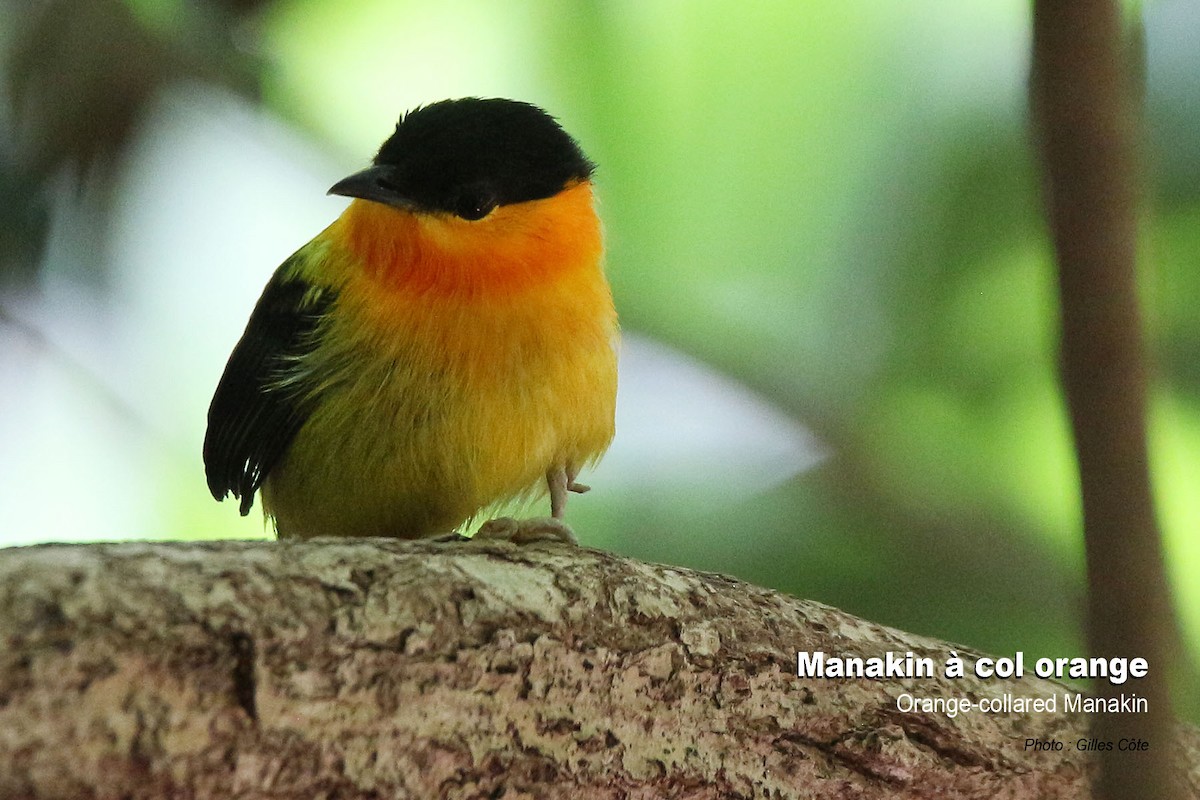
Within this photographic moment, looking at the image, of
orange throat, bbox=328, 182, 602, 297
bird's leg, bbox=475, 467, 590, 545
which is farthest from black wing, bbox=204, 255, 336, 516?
bird's leg, bbox=475, 467, 590, 545

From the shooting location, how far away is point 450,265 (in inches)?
102

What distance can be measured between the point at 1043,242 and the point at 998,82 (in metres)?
3.26

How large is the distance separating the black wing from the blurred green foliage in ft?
3.56

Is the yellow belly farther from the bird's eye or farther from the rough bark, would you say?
the rough bark

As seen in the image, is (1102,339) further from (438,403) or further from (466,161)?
(466,161)

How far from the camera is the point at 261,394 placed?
272 centimetres

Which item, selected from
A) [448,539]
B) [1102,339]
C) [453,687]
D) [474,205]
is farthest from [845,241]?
[1102,339]

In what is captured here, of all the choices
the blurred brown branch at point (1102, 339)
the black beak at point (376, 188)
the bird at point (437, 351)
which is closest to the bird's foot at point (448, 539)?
the bird at point (437, 351)

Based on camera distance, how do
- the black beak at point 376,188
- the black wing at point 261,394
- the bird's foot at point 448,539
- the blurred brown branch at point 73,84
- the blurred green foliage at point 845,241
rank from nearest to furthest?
the bird's foot at point 448,539 → the black beak at point 376,188 → the black wing at point 261,394 → the blurred brown branch at point 73,84 → the blurred green foliage at point 845,241

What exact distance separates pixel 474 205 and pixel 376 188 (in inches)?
9.3

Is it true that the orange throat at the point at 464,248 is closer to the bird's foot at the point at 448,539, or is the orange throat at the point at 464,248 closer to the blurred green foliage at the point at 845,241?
the bird's foot at the point at 448,539

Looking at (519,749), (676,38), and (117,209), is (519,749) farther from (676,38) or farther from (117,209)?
(676,38)

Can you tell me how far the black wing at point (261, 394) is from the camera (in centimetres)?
268

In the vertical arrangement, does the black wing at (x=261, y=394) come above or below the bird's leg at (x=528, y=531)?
above
